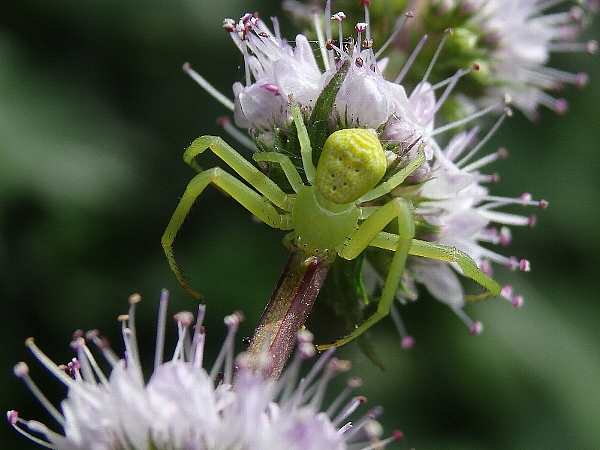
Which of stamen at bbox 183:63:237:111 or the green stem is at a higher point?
stamen at bbox 183:63:237:111

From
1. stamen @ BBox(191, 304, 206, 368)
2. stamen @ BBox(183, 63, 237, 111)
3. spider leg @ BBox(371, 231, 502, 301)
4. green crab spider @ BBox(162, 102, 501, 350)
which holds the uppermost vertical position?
stamen @ BBox(183, 63, 237, 111)

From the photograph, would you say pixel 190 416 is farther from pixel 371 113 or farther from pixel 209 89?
pixel 209 89

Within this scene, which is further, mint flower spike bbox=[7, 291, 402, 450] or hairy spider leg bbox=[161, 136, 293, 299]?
hairy spider leg bbox=[161, 136, 293, 299]

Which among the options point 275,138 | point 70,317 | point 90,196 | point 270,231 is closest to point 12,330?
point 70,317

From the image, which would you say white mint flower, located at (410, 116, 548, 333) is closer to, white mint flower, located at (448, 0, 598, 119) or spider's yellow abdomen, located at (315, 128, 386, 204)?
spider's yellow abdomen, located at (315, 128, 386, 204)

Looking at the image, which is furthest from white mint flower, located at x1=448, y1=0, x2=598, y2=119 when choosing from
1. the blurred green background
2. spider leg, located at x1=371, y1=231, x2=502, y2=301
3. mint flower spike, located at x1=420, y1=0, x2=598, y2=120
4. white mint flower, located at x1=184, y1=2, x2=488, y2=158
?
the blurred green background

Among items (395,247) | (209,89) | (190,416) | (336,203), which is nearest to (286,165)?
(336,203)

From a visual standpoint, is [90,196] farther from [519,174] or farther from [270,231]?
[519,174]

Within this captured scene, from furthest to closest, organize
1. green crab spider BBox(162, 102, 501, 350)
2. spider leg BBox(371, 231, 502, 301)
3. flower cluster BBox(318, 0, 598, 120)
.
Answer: flower cluster BBox(318, 0, 598, 120) → spider leg BBox(371, 231, 502, 301) → green crab spider BBox(162, 102, 501, 350)
